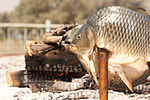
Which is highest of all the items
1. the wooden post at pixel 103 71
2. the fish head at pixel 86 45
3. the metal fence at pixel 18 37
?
the metal fence at pixel 18 37

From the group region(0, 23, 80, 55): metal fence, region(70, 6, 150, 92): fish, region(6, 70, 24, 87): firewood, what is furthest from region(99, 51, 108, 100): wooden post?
region(0, 23, 80, 55): metal fence

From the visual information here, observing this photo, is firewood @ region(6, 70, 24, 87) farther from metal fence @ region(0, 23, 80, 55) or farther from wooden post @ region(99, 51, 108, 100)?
wooden post @ region(99, 51, 108, 100)

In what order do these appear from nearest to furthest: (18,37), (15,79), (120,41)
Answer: (120,41), (15,79), (18,37)

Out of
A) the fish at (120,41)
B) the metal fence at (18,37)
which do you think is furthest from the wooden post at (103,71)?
the metal fence at (18,37)

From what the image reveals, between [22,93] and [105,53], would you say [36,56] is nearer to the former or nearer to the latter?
[22,93]

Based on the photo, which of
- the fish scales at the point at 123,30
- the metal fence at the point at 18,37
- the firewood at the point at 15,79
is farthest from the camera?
the metal fence at the point at 18,37

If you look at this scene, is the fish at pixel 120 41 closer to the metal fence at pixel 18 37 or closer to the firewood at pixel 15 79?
the firewood at pixel 15 79

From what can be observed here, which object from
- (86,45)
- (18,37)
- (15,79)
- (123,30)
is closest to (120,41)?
(123,30)

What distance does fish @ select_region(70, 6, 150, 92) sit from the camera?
1.87 m

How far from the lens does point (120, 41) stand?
1.86 metres

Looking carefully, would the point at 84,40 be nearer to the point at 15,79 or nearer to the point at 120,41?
the point at 120,41

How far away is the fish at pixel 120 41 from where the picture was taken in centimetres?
187

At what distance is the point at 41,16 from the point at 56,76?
25620mm

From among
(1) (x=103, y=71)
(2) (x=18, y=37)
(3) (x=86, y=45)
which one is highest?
(2) (x=18, y=37)
